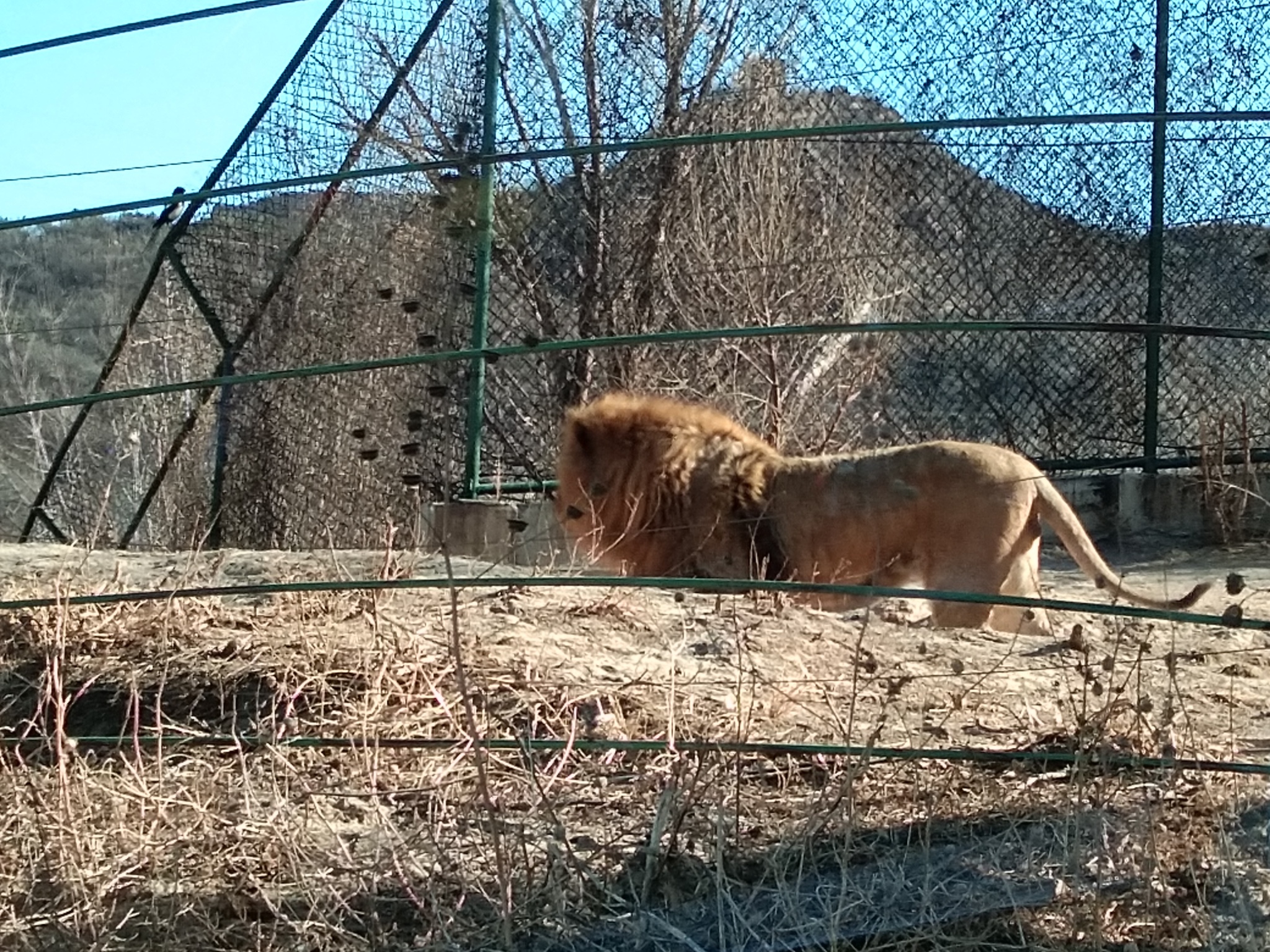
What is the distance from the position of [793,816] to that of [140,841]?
1.30 meters

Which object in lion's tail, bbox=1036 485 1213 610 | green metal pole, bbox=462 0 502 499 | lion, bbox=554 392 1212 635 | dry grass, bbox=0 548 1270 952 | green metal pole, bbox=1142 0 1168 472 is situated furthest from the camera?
green metal pole, bbox=1142 0 1168 472

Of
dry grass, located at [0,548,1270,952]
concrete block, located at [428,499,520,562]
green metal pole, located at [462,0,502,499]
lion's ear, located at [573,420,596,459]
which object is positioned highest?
green metal pole, located at [462,0,502,499]

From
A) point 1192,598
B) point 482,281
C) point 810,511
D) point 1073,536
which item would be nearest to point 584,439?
point 482,281

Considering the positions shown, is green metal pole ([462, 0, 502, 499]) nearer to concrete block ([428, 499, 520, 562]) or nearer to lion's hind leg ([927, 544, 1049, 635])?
concrete block ([428, 499, 520, 562])

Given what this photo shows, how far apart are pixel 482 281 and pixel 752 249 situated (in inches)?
80.5

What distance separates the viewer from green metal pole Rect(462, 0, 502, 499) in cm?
675

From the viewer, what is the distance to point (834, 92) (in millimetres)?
8414

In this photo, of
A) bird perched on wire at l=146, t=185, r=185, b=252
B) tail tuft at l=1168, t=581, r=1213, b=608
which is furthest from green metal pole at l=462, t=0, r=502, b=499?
tail tuft at l=1168, t=581, r=1213, b=608

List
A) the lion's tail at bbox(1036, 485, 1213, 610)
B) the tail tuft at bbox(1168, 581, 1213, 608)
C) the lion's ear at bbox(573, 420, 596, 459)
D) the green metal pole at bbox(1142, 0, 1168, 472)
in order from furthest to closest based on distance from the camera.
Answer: the green metal pole at bbox(1142, 0, 1168, 472) < the lion's ear at bbox(573, 420, 596, 459) < the lion's tail at bbox(1036, 485, 1213, 610) < the tail tuft at bbox(1168, 581, 1213, 608)

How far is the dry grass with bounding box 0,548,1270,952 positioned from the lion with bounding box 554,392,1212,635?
61.3 inches

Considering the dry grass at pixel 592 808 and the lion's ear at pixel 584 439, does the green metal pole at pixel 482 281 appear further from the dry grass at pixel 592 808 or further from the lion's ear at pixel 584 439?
the dry grass at pixel 592 808

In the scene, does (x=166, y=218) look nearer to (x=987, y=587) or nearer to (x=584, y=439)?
(x=584, y=439)

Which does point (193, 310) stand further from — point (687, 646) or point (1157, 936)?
point (1157, 936)

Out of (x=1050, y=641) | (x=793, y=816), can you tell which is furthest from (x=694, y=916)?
(x=1050, y=641)
